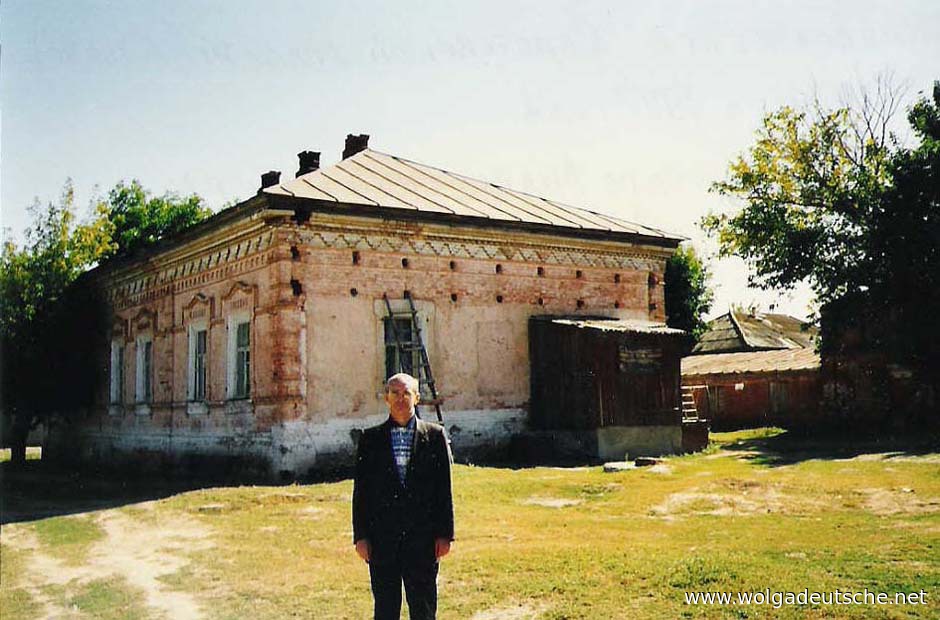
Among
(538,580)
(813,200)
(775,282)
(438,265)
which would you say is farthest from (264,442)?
(813,200)

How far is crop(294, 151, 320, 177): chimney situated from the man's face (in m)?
15.7

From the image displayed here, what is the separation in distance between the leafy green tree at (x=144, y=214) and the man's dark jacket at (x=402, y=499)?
28.6 meters

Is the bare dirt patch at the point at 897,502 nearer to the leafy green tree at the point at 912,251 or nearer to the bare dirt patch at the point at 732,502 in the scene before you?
the bare dirt patch at the point at 732,502

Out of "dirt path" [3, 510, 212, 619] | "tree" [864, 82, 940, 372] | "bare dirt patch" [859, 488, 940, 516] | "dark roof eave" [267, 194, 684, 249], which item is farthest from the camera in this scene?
"tree" [864, 82, 940, 372]

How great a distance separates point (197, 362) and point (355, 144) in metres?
6.86

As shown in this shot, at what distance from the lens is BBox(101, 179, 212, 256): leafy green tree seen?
32.5 m

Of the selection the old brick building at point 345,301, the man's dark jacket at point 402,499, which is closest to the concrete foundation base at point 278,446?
the old brick building at point 345,301

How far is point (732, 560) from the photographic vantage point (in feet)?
24.7

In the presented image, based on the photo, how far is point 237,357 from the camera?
17625 mm

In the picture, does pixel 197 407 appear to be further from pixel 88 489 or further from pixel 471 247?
pixel 471 247

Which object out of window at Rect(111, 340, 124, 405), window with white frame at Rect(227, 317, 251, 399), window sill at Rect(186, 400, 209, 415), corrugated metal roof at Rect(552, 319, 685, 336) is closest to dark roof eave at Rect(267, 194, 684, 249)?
corrugated metal roof at Rect(552, 319, 685, 336)

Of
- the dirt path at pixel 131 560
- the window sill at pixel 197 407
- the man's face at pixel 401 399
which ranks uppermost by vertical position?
the man's face at pixel 401 399

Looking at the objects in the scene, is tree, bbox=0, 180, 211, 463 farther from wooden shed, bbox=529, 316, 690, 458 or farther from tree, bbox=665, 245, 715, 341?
tree, bbox=665, 245, 715, 341

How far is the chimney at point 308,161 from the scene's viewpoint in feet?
66.5
